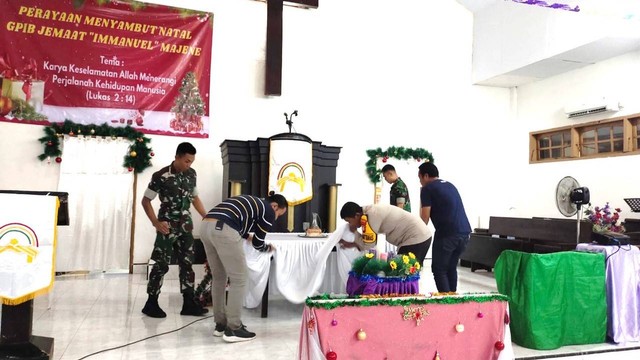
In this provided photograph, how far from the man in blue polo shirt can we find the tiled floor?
32.7 inches

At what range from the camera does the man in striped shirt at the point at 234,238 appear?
339cm

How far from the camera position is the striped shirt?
Result: 3.41 metres

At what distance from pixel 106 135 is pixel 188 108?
1.23m

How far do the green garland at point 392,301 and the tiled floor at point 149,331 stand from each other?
2.75 ft

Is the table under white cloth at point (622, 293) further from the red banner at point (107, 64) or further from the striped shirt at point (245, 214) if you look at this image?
the red banner at point (107, 64)

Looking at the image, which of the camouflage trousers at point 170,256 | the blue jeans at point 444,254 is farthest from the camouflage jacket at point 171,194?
the blue jeans at point 444,254

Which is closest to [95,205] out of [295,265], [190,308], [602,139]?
[190,308]

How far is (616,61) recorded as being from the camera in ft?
23.5

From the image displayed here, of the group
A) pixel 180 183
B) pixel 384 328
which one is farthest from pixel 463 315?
pixel 180 183

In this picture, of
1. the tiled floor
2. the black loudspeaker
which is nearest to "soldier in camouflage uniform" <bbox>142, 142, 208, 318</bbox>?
the tiled floor

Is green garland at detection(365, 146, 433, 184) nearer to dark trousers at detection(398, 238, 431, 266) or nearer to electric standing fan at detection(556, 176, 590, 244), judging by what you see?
electric standing fan at detection(556, 176, 590, 244)

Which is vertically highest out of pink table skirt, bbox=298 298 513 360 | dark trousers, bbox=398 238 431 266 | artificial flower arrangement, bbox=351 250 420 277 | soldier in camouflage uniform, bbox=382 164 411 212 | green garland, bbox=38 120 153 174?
green garland, bbox=38 120 153 174

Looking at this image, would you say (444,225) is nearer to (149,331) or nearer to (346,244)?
(346,244)

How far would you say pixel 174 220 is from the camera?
423 centimetres
